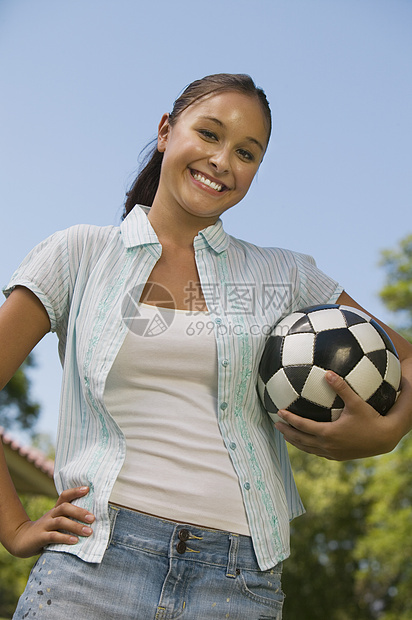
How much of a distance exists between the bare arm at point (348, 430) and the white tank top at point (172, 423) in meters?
0.27

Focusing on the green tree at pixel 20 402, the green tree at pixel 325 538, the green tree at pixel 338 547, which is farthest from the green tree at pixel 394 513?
the green tree at pixel 20 402

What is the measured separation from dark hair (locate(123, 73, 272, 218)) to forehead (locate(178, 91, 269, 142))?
0.03 metres

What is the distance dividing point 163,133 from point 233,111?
0.39 meters

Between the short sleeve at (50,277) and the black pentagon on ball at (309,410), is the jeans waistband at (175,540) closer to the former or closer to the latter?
the black pentagon on ball at (309,410)

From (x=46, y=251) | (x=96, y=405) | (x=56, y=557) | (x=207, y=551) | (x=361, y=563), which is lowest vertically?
(x=361, y=563)

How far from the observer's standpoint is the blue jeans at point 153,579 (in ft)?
6.03

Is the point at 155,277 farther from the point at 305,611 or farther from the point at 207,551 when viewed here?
the point at 305,611

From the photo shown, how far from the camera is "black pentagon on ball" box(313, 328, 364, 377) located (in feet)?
7.50

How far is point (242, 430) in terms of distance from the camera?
220 centimetres

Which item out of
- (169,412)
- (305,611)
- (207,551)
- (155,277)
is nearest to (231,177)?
(155,277)

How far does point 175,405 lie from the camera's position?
83.7 inches

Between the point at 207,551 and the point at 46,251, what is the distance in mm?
1084

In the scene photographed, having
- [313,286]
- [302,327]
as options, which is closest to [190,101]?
[313,286]

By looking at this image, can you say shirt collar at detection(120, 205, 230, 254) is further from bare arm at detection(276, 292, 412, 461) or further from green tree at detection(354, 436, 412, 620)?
green tree at detection(354, 436, 412, 620)
